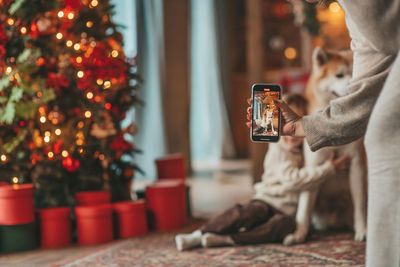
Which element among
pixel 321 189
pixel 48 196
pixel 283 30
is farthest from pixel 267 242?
pixel 283 30

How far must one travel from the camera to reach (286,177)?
2.86 meters

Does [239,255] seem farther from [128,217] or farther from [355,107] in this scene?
[355,107]

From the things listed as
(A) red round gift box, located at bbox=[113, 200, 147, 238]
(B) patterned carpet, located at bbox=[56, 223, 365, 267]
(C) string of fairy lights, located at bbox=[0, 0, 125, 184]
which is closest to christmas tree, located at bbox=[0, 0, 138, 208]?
(C) string of fairy lights, located at bbox=[0, 0, 125, 184]

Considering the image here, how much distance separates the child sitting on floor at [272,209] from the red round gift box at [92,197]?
23.9 inches

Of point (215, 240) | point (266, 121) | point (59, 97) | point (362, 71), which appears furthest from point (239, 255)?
point (59, 97)

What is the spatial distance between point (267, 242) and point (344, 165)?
60 cm

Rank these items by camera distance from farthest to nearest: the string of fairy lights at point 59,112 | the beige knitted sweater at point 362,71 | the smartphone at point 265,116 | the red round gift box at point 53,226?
the string of fairy lights at point 59,112, the red round gift box at point 53,226, the smartphone at point 265,116, the beige knitted sweater at point 362,71

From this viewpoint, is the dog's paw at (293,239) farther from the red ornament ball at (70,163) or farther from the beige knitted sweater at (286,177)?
the red ornament ball at (70,163)

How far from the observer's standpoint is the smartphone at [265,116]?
70.3 inches

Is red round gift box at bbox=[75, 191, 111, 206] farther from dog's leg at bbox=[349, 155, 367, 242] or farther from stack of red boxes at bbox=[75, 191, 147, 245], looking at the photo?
dog's leg at bbox=[349, 155, 367, 242]

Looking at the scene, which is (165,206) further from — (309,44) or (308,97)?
(309,44)

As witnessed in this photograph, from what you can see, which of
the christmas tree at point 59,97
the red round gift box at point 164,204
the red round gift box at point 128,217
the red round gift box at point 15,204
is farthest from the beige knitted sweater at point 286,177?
the red round gift box at point 15,204

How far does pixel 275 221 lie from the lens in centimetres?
279

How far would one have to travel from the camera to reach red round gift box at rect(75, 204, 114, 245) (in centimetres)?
300
